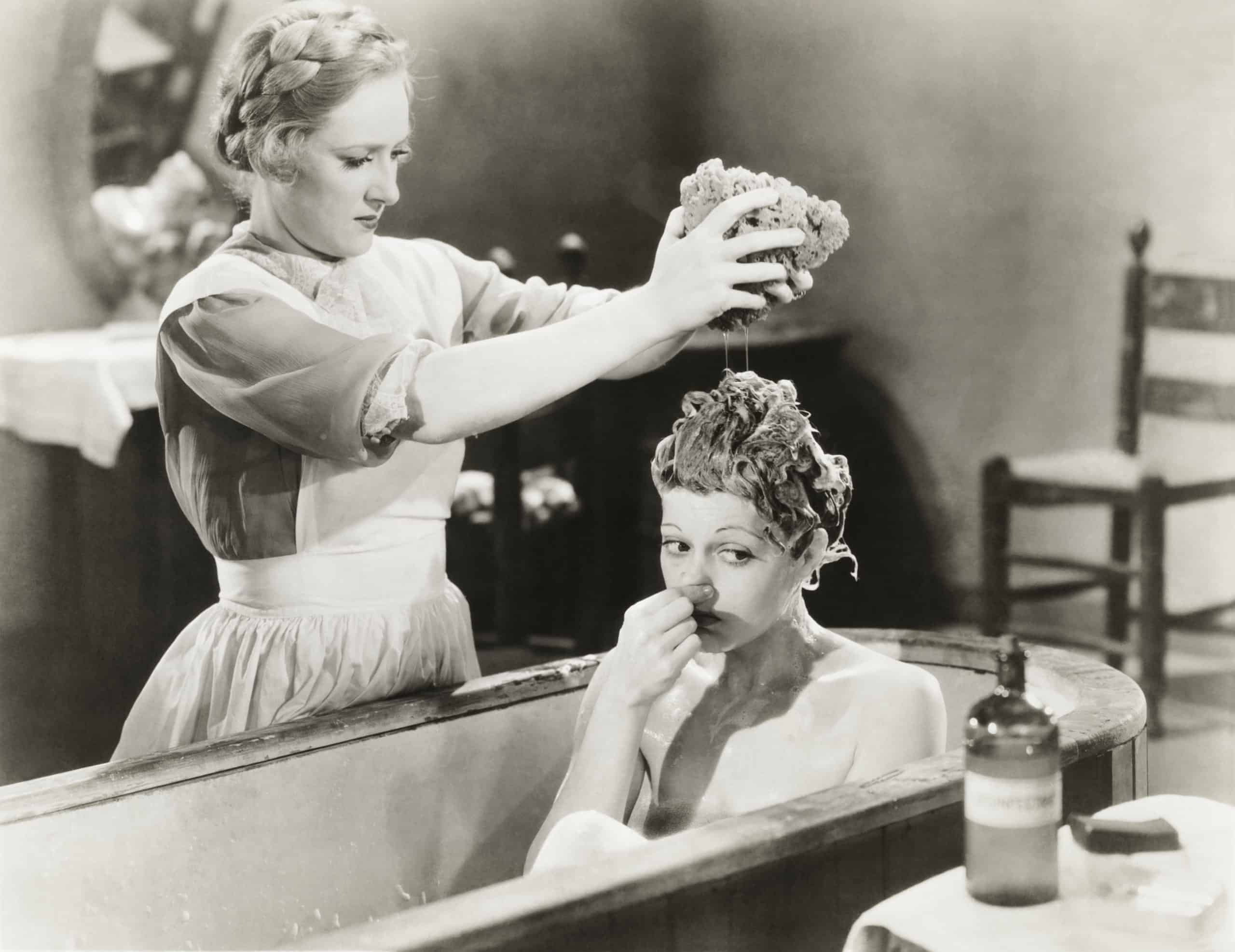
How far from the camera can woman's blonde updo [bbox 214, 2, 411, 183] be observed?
2078 mm

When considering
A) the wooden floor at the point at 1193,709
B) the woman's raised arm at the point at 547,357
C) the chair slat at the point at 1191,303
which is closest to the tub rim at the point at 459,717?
the woman's raised arm at the point at 547,357

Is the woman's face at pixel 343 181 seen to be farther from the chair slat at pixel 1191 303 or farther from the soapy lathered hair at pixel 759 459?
the chair slat at pixel 1191 303

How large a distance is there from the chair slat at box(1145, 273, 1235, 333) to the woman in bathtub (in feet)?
5.83

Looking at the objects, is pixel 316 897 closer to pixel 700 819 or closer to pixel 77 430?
pixel 700 819

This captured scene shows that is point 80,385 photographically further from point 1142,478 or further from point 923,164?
point 1142,478

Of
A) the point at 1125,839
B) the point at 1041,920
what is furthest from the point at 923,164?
the point at 1041,920

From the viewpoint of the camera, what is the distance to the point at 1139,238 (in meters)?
3.45

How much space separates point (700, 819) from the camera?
1973 mm

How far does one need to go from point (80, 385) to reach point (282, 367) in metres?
0.82

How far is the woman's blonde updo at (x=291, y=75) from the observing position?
6.82ft

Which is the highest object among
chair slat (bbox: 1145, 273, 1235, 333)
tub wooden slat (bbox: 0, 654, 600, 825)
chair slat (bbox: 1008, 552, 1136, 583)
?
chair slat (bbox: 1145, 273, 1235, 333)

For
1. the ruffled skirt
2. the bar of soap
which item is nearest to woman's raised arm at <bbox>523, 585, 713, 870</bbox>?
the ruffled skirt

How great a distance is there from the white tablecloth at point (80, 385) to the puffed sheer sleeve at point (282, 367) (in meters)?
0.61

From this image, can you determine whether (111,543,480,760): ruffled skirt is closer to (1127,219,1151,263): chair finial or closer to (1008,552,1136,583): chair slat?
(1008,552,1136,583): chair slat
